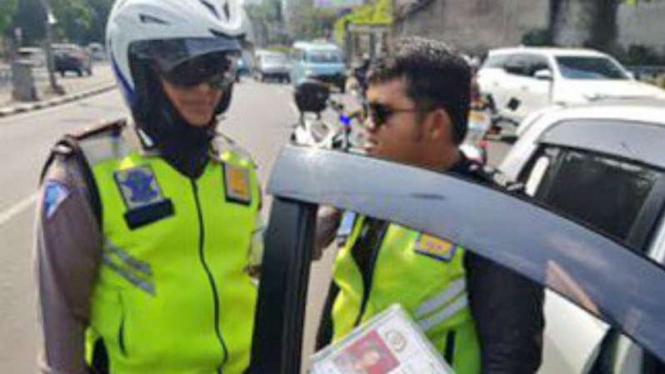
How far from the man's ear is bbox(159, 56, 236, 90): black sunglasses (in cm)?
47

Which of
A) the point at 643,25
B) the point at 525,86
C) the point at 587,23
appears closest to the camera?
the point at 525,86

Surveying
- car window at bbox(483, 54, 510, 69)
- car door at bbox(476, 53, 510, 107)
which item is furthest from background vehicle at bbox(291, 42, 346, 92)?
car door at bbox(476, 53, 510, 107)

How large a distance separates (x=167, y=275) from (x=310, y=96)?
4862 mm

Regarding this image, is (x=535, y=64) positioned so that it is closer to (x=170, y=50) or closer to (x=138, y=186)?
(x=170, y=50)

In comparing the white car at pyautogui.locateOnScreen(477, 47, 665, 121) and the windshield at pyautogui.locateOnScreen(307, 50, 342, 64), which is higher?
the white car at pyautogui.locateOnScreen(477, 47, 665, 121)

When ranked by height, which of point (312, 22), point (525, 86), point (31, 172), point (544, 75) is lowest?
point (312, 22)

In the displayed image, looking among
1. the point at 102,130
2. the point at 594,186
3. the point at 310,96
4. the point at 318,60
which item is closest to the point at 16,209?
the point at 310,96

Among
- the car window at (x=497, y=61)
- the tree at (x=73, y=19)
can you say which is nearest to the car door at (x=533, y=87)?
the car window at (x=497, y=61)

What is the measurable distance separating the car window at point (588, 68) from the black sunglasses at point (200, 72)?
14.1 m

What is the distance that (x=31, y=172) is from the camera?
37.9 feet

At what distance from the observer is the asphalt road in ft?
15.3

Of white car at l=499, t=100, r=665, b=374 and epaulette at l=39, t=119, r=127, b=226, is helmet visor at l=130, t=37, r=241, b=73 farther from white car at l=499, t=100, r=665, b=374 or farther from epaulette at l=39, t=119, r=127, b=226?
white car at l=499, t=100, r=665, b=374

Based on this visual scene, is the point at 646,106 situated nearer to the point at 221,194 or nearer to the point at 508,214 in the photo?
the point at 221,194

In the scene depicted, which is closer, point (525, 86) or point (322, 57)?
point (525, 86)
